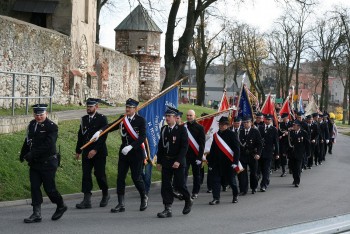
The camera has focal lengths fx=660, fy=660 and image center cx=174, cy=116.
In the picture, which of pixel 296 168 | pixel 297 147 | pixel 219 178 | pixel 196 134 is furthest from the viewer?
pixel 297 147

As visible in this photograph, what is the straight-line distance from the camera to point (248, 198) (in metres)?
14.0

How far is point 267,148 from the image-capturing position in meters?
16.0

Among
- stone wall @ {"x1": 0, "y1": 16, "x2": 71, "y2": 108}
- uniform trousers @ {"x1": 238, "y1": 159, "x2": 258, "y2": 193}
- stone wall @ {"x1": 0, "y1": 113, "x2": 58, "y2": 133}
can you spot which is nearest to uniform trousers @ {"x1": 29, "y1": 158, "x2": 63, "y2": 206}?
stone wall @ {"x1": 0, "y1": 113, "x2": 58, "y2": 133}

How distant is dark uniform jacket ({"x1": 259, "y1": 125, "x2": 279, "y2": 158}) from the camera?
16.0 metres

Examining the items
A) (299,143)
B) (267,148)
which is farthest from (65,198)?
(299,143)

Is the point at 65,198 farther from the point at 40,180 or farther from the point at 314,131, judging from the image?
the point at 314,131

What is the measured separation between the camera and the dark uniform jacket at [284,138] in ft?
62.3

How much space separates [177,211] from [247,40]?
201 ft

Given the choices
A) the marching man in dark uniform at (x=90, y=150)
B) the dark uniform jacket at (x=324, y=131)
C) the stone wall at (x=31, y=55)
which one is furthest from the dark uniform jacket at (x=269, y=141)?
the dark uniform jacket at (x=324, y=131)

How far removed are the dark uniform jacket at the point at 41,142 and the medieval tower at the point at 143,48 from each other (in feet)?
147

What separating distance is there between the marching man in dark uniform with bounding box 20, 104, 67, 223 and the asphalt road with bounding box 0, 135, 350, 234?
37 centimetres

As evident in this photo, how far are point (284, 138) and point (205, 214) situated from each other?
800cm

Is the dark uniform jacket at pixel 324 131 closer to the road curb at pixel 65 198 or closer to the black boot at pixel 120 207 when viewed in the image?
the road curb at pixel 65 198

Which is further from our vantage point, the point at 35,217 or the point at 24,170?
the point at 24,170
